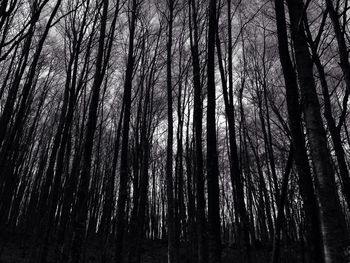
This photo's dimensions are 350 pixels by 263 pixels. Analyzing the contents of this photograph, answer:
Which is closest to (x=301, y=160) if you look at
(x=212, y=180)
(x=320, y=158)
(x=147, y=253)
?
(x=320, y=158)

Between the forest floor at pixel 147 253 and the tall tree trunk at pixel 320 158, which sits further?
the forest floor at pixel 147 253

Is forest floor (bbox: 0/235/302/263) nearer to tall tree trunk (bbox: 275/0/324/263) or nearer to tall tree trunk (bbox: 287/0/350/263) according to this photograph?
tall tree trunk (bbox: 275/0/324/263)

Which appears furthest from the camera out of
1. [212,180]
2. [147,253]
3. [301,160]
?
[147,253]

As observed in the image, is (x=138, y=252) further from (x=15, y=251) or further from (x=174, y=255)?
(x=15, y=251)

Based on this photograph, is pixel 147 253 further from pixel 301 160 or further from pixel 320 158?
pixel 320 158

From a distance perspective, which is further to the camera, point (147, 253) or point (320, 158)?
point (147, 253)

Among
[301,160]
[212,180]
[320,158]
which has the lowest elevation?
[320,158]

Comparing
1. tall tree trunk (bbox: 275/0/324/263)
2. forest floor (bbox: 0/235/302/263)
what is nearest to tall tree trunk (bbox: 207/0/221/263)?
tall tree trunk (bbox: 275/0/324/263)

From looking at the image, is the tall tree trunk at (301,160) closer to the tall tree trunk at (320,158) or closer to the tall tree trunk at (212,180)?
the tall tree trunk at (320,158)

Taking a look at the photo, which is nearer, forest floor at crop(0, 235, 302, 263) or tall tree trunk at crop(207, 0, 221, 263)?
tall tree trunk at crop(207, 0, 221, 263)

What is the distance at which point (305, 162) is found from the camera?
7.70 ft

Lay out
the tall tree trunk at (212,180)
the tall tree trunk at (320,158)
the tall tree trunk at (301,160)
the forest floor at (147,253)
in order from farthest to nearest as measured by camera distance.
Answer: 1. the forest floor at (147,253)
2. the tall tree trunk at (212,180)
3. the tall tree trunk at (301,160)
4. the tall tree trunk at (320,158)

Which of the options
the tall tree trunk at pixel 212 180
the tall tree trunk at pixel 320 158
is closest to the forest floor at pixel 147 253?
the tall tree trunk at pixel 212 180

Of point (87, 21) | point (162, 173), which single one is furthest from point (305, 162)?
point (162, 173)
